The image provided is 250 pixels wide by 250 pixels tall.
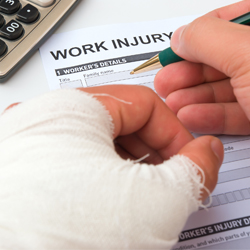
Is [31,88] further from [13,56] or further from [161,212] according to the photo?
[161,212]

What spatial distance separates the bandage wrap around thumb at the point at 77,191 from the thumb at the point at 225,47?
0.15 m

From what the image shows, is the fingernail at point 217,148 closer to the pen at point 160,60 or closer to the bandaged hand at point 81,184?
the bandaged hand at point 81,184

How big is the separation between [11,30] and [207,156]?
323mm

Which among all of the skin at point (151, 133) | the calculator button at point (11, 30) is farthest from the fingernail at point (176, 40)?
the calculator button at point (11, 30)

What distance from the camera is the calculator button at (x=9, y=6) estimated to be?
438 mm

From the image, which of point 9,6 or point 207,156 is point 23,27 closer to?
point 9,6

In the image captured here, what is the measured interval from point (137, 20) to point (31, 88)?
0.21 metres

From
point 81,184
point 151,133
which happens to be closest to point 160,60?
point 151,133

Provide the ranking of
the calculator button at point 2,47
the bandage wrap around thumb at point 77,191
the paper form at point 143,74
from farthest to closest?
1. the calculator button at point 2,47
2. the paper form at point 143,74
3. the bandage wrap around thumb at point 77,191

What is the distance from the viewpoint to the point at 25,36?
1.43 feet

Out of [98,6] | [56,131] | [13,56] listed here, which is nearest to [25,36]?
[13,56]

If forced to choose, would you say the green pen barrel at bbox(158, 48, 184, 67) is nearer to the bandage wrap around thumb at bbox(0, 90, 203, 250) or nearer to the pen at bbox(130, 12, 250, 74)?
the pen at bbox(130, 12, 250, 74)

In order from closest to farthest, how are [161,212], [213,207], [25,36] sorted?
[161,212] < [213,207] < [25,36]

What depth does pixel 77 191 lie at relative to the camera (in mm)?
212
